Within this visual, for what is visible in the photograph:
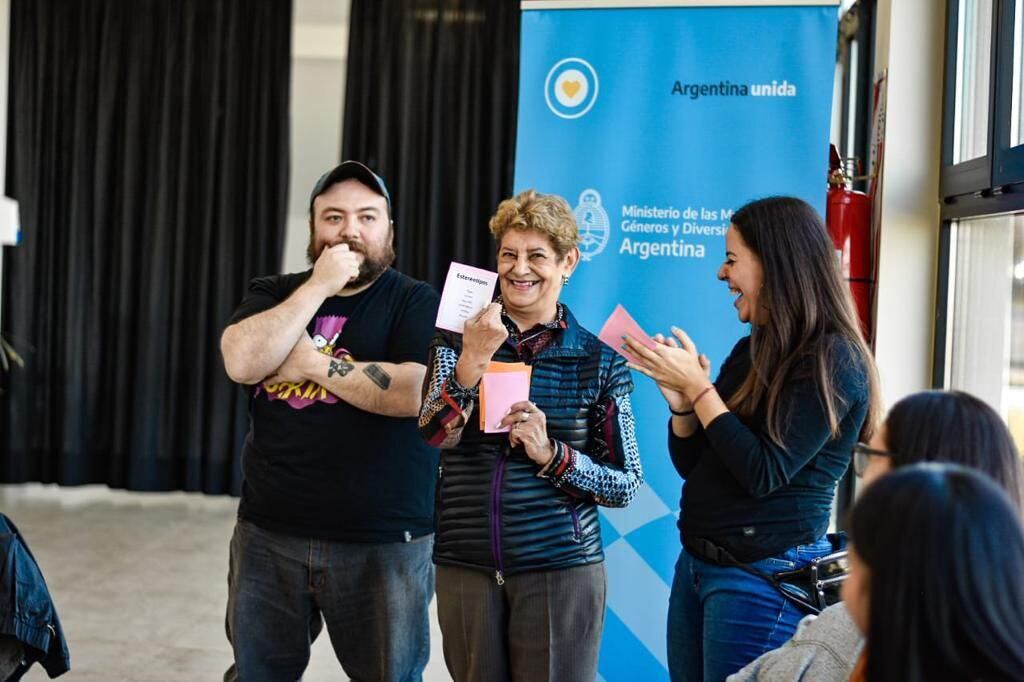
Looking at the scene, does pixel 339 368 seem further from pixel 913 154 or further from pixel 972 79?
pixel 972 79

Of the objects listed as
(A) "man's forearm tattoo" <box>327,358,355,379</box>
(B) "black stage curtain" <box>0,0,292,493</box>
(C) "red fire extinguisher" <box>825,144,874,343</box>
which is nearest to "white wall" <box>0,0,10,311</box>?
(B) "black stage curtain" <box>0,0,292,493</box>

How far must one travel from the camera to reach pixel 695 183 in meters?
2.94

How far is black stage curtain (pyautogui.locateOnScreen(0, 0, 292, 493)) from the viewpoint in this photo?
6.27 meters

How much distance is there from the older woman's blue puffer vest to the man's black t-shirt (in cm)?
18

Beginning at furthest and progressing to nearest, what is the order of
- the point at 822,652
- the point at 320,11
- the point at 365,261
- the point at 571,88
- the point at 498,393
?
1. the point at 320,11
2. the point at 571,88
3. the point at 365,261
4. the point at 498,393
5. the point at 822,652

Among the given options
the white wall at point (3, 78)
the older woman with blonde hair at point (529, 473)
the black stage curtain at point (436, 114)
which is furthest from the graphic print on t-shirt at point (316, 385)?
the white wall at point (3, 78)

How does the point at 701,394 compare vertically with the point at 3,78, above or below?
below

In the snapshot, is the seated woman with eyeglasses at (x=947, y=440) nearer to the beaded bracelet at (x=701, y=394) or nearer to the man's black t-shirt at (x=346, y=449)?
the beaded bracelet at (x=701, y=394)

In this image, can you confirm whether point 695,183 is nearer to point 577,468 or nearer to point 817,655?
point 577,468

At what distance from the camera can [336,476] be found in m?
2.22

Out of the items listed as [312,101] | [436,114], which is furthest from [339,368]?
[312,101]

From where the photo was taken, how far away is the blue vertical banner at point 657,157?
2881 mm

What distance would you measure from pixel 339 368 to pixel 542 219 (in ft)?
1.85

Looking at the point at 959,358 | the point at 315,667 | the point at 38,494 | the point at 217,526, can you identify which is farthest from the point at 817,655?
the point at 38,494
